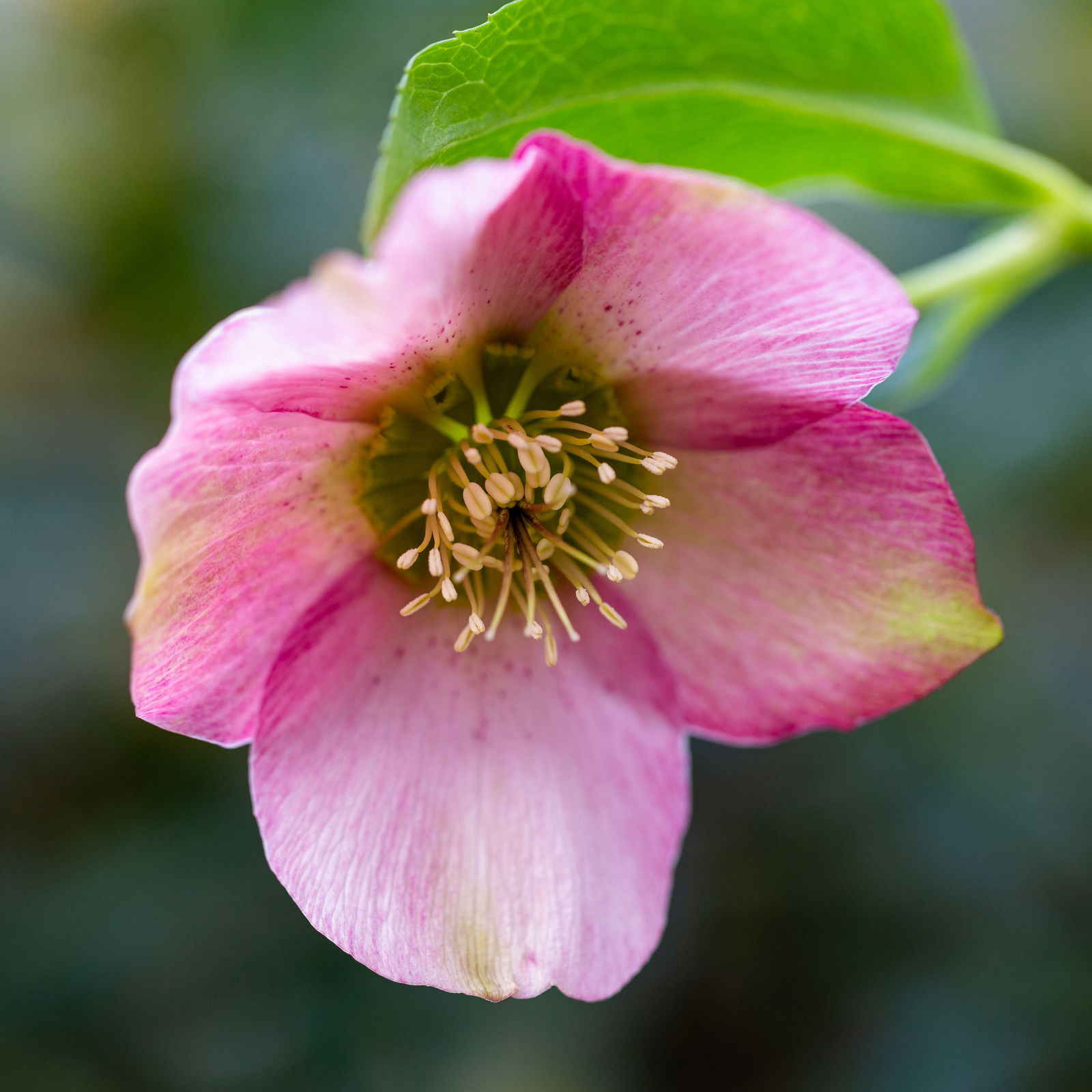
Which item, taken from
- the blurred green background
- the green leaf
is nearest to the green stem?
the green leaf

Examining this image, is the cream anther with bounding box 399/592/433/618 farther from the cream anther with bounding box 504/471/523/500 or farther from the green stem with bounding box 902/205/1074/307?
the green stem with bounding box 902/205/1074/307

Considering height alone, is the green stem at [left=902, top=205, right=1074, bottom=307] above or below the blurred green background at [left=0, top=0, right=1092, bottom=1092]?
above

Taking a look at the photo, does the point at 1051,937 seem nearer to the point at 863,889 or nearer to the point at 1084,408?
the point at 863,889

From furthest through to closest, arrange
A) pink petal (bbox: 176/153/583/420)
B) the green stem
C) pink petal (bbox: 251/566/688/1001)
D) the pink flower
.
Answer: the green stem → pink petal (bbox: 251/566/688/1001) → the pink flower → pink petal (bbox: 176/153/583/420)

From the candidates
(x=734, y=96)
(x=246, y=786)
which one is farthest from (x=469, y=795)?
(x=246, y=786)

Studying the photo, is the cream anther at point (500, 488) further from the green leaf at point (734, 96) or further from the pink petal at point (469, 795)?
the green leaf at point (734, 96)
